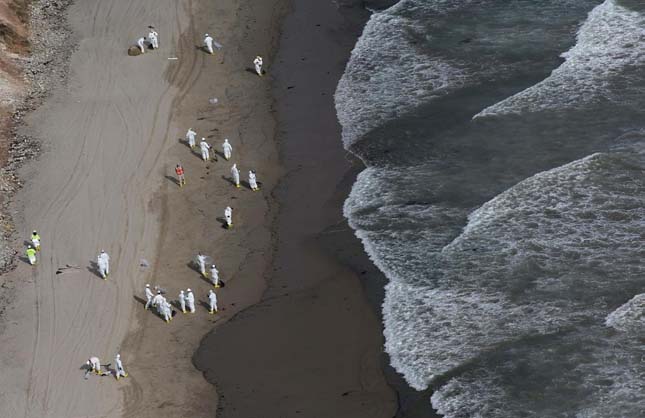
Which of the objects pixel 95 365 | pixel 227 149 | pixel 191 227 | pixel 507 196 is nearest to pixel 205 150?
pixel 227 149

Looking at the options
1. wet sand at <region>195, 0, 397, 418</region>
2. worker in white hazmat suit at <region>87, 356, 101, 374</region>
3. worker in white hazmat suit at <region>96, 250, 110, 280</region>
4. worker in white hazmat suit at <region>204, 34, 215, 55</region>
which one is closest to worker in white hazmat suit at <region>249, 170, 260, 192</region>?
wet sand at <region>195, 0, 397, 418</region>

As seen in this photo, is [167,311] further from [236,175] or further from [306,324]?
[236,175]

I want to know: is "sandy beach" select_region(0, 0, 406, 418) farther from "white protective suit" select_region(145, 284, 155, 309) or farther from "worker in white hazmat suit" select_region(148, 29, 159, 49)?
"worker in white hazmat suit" select_region(148, 29, 159, 49)

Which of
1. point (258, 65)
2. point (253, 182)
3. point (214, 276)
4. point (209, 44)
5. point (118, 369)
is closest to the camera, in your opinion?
point (118, 369)

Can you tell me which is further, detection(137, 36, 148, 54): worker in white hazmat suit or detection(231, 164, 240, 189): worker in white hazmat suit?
detection(137, 36, 148, 54): worker in white hazmat suit

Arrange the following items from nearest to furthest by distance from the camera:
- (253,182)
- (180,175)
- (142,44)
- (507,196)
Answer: (507,196), (253,182), (180,175), (142,44)

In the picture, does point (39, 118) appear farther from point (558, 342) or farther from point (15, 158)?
point (558, 342)

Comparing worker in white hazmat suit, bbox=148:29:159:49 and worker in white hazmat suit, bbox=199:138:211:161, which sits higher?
worker in white hazmat suit, bbox=148:29:159:49
